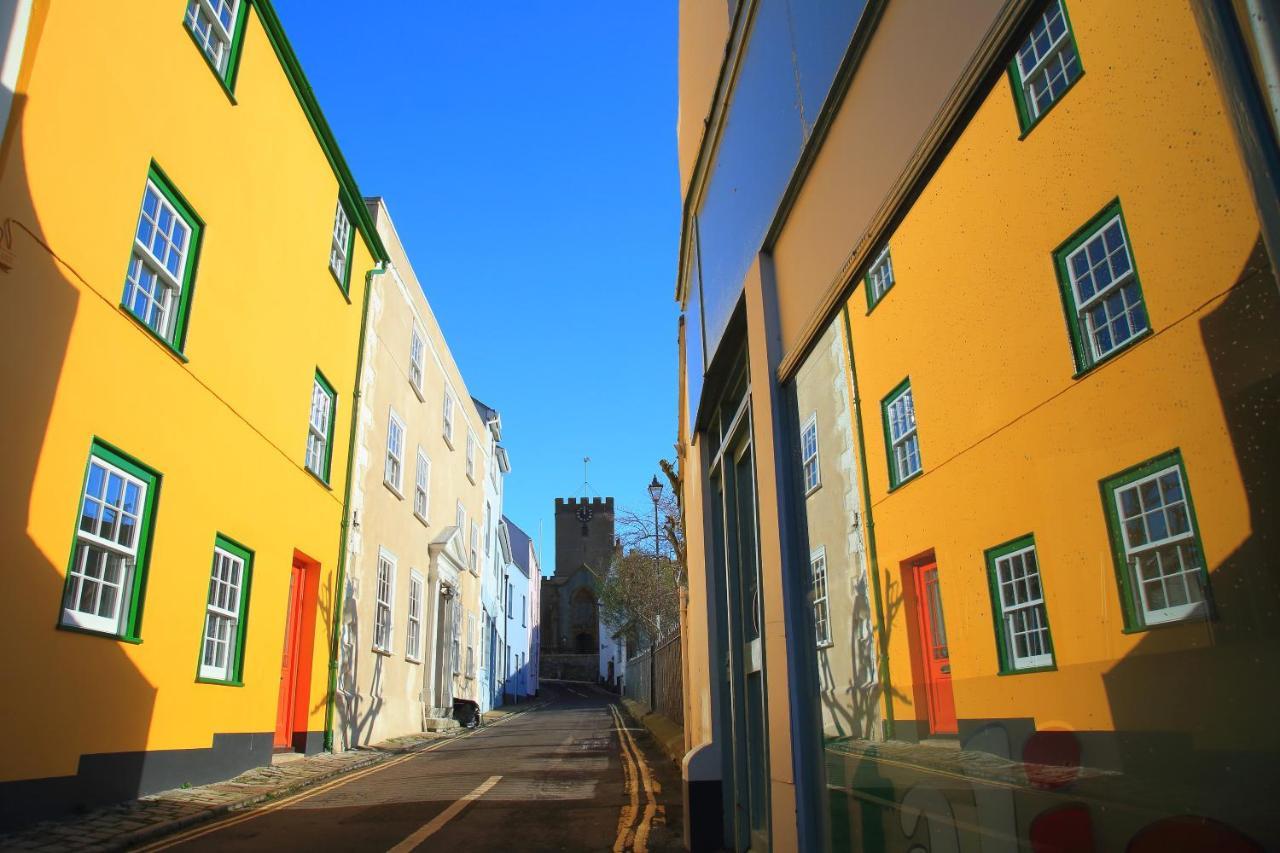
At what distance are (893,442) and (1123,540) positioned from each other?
3.59 ft

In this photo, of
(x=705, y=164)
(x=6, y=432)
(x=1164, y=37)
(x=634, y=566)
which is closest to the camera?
(x=1164, y=37)

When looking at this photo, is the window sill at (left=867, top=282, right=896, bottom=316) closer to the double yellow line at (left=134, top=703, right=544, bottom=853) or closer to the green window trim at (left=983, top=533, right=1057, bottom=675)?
the green window trim at (left=983, top=533, right=1057, bottom=675)

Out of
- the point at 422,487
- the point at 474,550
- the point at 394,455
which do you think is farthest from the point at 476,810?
the point at 474,550

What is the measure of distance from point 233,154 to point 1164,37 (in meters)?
10.3

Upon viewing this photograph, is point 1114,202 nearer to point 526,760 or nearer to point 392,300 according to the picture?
point 526,760

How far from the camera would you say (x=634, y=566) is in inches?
1298

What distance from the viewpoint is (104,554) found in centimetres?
711

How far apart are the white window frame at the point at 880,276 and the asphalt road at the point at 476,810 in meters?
4.33

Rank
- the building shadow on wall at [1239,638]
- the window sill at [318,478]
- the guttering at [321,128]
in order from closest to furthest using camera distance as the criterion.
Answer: the building shadow on wall at [1239,638] → the guttering at [321,128] → the window sill at [318,478]

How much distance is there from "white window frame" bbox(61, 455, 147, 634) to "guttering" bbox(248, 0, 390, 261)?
20.8ft

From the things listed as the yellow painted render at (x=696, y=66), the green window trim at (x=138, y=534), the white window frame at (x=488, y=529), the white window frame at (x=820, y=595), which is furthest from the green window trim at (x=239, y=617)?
the white window frame at (x=488, y=529)

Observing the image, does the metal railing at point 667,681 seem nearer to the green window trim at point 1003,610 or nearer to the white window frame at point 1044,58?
the green window trim at point 1003,610

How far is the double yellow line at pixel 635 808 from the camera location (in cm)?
573

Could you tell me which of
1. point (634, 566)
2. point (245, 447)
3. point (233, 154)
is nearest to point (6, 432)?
point (245, 447)
